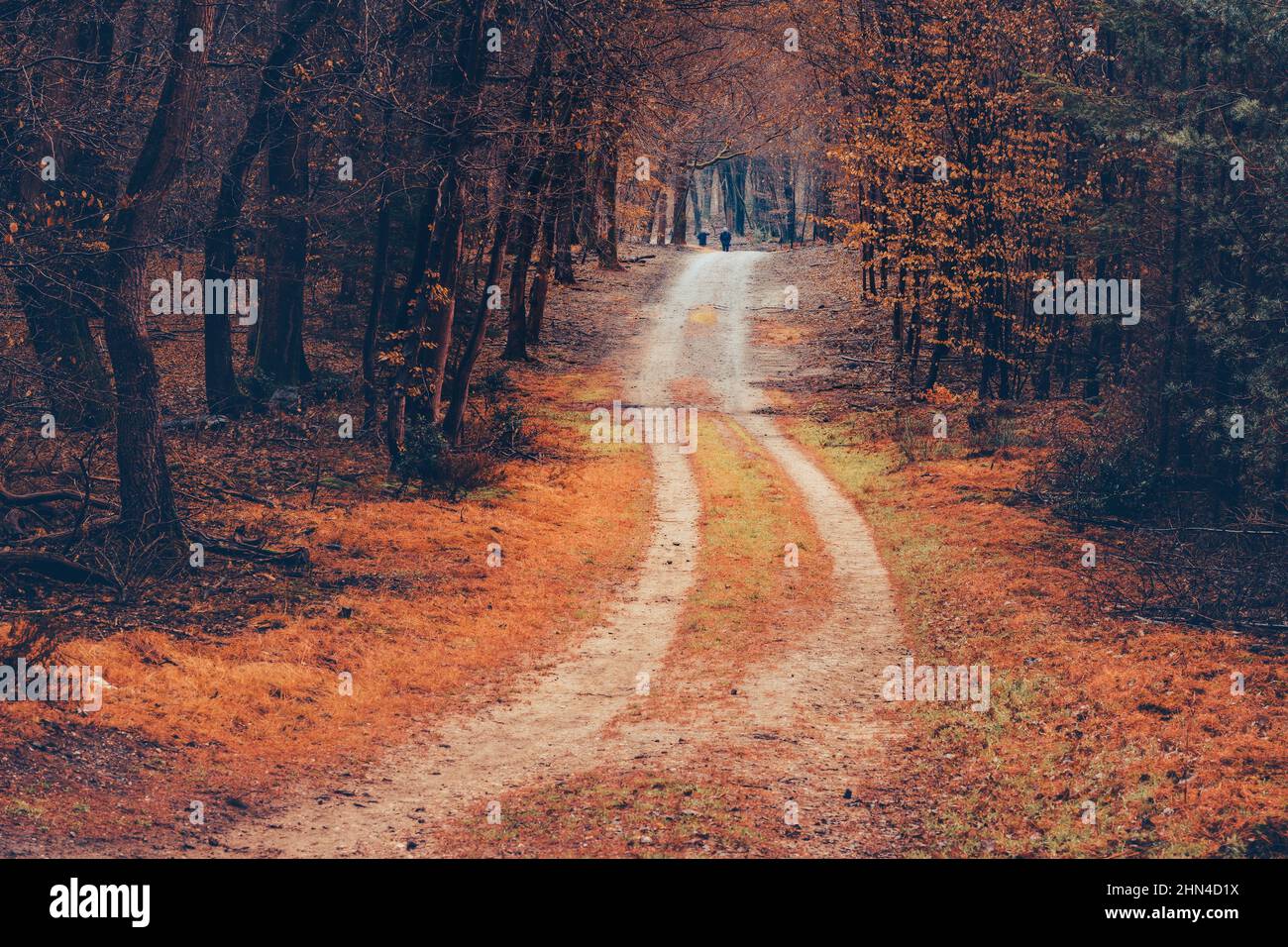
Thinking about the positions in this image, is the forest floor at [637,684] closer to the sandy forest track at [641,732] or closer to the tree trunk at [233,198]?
the sandy forest track at [641,732]

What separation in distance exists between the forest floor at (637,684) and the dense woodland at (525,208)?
1.81m

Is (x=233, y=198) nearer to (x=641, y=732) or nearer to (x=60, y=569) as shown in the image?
(x=60, y=569)

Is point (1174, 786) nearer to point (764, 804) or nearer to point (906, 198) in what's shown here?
→ point (764, 804)

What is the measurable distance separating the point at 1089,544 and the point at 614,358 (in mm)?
20285

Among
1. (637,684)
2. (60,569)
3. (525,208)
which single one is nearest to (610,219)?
(525,208)

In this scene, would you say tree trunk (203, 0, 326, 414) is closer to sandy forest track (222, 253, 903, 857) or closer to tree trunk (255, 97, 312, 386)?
tree trunk (255, 97, 312, 386)

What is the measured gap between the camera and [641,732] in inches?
471

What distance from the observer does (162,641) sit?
41.9 ft

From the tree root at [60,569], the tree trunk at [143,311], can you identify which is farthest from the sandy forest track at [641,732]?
the tree trunk at [143,311]

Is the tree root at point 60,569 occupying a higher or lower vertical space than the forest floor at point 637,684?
higher

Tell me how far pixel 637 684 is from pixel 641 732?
1586mm

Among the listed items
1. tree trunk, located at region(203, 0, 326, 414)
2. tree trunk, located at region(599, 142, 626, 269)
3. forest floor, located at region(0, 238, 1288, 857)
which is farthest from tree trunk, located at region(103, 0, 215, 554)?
tree trunk, located at region(599, 142, 626, 269)

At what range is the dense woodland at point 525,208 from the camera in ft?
49.9
